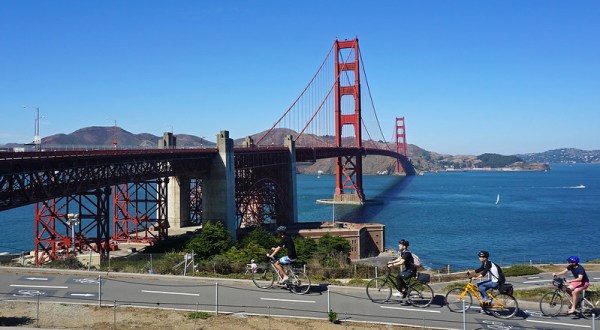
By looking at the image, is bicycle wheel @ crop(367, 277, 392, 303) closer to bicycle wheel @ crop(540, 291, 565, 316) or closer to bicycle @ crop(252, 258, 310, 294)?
bicycle @ crop(252, 258, 310, 294)

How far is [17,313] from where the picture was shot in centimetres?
1017

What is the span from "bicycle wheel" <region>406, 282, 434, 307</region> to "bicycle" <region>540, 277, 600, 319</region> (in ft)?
7.25

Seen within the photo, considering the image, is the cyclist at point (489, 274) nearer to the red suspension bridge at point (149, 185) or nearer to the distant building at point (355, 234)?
the red suspension bridge at point (149, 185)

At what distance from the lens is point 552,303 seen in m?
10.4

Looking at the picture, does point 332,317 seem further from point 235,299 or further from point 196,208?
point 196,208

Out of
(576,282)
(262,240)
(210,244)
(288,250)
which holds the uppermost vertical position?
(288,250)

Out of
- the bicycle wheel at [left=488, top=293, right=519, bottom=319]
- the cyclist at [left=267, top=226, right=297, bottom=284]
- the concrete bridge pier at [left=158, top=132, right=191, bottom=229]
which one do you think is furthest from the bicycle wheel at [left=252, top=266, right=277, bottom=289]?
the concrete bridge pier at [left=158, top=132, right=191, bottom=229]

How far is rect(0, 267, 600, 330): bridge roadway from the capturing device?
32.4 ft

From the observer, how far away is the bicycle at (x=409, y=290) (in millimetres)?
10703

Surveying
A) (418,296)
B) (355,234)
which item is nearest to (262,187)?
(355,234)

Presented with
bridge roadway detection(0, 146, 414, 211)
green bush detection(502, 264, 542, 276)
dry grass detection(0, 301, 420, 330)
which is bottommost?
green bush detection(502, 264, 542, 276)

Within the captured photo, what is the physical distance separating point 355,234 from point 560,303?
3378cm

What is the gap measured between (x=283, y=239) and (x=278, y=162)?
4508 cm

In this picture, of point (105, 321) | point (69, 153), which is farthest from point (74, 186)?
point (105, 321)
